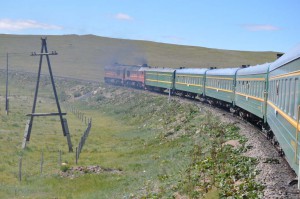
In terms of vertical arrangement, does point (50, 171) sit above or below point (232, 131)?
below

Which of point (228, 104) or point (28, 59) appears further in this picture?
point (28, 59)

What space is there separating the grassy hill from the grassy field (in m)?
75.9

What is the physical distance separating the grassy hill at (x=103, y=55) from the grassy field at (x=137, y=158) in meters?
75.9

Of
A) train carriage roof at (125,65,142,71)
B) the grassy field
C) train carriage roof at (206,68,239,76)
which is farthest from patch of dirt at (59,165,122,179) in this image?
train carriage roof at (125,65,142,71)

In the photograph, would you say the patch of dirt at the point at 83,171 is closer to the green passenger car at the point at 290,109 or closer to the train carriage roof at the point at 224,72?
the green passenger car at the point at 290,109

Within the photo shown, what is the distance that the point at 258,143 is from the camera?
19.4 m

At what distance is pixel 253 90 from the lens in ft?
85.3

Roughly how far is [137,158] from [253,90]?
6.74m

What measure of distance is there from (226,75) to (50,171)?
16.0 meters

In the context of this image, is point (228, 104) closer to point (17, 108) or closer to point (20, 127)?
point (20, 127)

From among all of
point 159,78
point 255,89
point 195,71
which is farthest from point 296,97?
point 159,78

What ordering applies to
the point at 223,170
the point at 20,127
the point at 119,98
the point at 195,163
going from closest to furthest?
the point at 223,170 < the point at 195,163 < the point at 20,127 < the point at 119,98

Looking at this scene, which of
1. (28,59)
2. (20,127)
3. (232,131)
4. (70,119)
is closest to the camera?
(232,131)

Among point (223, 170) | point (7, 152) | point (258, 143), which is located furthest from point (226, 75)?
point (223, 170)
